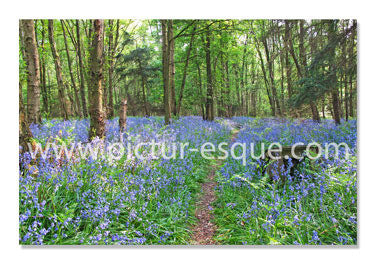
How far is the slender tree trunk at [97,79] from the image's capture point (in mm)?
4724

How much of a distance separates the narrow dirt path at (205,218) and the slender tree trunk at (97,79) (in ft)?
8.32

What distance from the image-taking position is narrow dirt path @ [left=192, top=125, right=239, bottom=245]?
2.90 meters

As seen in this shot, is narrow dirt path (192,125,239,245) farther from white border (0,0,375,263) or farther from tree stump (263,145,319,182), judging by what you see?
tree stump (263,145,319,182)

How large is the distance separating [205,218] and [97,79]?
137 inches

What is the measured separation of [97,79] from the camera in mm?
4805

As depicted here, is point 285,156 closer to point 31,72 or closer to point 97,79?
point 97,79

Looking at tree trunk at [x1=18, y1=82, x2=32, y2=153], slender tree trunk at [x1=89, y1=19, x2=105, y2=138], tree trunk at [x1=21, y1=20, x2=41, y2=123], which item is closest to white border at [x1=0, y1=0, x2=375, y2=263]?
tree trunk at [x1=18, y1=82, x2=32, y2=153]

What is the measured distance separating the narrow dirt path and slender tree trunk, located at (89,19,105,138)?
8.32 ft

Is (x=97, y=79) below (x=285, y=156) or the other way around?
the other way around
